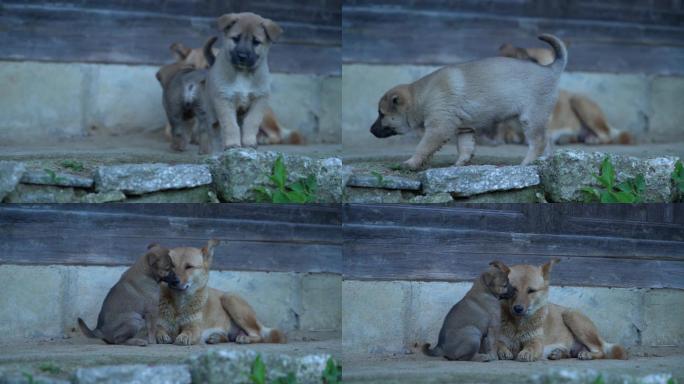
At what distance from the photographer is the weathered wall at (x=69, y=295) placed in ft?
31.7

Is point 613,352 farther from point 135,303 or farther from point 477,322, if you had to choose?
point 135,303

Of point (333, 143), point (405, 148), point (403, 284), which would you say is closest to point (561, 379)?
point (403, 284)

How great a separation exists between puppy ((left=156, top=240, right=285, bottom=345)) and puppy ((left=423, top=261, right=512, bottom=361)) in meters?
1.65

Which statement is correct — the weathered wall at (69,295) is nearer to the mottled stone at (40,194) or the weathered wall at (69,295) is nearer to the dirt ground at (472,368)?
the mottled stone at (40,194)

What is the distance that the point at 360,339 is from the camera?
9680 millimetres

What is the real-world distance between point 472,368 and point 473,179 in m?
1.79

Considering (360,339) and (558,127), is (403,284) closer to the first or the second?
(360,339)

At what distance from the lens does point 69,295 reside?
32.2 ft

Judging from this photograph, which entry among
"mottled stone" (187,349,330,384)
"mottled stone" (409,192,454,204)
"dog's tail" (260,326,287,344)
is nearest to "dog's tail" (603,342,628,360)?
"mottled stone" (409,192,454,204)

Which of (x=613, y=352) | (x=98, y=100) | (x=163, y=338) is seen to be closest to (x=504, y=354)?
(x=613, y=352)

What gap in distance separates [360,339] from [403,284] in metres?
0.59

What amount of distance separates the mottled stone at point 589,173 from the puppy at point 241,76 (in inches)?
98.3

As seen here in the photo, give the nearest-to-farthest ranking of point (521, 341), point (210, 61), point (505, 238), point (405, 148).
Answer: point (521, 341) → point (505, 238) → point (210, 61) → point (405, 148)

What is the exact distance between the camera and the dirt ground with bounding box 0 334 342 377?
806 cm
